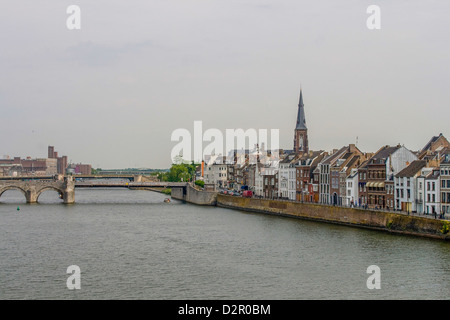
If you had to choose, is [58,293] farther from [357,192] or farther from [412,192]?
[357,192]

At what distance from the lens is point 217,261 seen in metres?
52.0

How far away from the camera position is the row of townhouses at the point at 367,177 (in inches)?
2822

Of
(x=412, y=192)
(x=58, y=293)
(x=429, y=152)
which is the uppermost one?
(x=429, y=152)

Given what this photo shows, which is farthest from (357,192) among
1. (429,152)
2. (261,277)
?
(261,277)

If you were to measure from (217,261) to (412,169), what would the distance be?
113 feet

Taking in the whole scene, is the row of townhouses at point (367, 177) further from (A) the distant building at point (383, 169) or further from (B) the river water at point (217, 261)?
(B) the river water at point (217, 261)

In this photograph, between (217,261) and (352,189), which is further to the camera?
(352,189)

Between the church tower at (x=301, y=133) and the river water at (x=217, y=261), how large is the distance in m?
64.2

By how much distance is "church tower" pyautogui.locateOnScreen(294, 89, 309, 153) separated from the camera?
143625 mm

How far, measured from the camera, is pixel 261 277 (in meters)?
45.2

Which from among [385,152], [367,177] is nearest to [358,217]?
[367,177]

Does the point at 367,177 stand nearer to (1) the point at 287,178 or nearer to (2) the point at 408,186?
(2) the point at 408,186

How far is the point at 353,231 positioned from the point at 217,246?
698 inches
